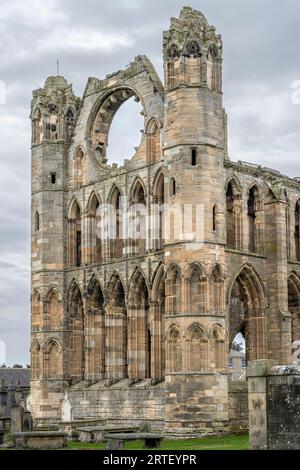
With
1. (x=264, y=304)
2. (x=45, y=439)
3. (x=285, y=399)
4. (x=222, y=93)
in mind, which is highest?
(x=222, y=93)

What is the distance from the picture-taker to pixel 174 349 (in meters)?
37.0

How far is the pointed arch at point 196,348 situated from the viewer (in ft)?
119

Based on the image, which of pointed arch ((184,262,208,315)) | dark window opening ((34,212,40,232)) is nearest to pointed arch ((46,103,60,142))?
dark window opening ((34,212,40,232))

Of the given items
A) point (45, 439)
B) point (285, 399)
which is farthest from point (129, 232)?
point (285, 399)

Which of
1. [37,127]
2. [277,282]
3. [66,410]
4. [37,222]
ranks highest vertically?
[37,127]

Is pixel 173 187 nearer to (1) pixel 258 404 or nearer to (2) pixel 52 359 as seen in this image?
(2) pixel 52 359

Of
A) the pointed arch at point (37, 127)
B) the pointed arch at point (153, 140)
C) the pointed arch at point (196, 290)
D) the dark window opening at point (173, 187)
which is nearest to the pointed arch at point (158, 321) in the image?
the pointed arch at point (196, 290)

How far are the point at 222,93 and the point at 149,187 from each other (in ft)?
16.8

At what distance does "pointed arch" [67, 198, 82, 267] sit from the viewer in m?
46.1

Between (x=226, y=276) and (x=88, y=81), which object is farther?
(x=88, y=81)

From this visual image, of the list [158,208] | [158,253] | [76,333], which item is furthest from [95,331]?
Answer: [158,208]

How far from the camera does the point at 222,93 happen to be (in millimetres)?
39125

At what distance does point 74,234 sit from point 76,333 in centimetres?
480

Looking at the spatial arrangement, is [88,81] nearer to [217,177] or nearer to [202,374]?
[217,177]
